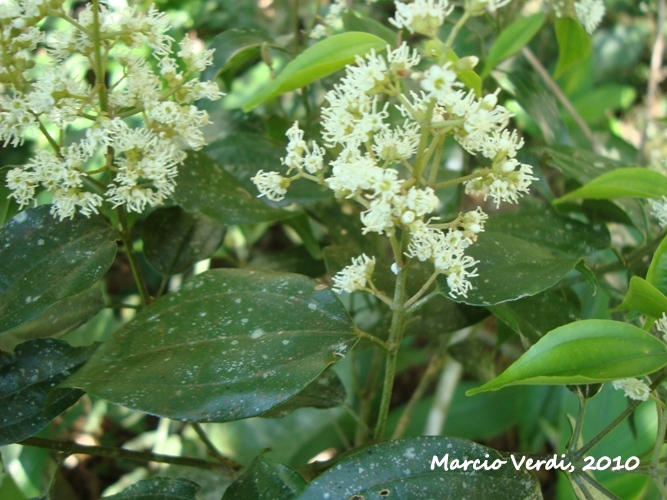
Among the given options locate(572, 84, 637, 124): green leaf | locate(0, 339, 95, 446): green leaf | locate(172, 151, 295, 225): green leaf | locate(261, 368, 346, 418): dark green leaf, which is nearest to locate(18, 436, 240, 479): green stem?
locate(0, 339, 95, 446): green leaf

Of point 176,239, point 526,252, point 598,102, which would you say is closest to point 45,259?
point 176,239

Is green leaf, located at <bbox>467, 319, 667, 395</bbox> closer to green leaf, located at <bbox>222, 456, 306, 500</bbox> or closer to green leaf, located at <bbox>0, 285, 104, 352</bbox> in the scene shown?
green leaf, located at <bbox>222, 456, 306, 500</bbox>

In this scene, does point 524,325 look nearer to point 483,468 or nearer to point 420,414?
point 483,468

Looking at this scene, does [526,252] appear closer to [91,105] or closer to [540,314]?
[540,314]

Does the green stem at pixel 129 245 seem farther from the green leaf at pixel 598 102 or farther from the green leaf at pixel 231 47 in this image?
the green leaf at pixel 598 102

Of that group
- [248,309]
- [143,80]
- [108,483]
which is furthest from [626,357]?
[108,483]

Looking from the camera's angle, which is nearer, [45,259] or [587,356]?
[587,356]

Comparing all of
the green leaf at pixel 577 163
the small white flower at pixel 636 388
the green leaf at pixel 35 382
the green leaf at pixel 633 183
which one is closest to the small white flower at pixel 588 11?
the green leaf at pixel 577 163
